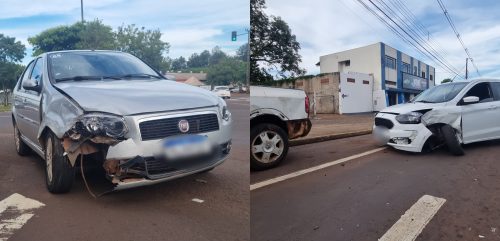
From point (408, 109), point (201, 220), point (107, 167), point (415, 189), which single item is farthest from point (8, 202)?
point (408, 109)

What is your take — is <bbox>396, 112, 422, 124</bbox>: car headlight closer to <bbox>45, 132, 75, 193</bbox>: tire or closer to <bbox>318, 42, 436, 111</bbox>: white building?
<bbox>318, 42, 436, 111</bbox>: white building

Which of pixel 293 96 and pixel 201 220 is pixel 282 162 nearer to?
pixel 201 220

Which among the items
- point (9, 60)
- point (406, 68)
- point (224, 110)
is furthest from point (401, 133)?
point (9, 60)

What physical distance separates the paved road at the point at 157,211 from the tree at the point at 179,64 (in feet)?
0.86

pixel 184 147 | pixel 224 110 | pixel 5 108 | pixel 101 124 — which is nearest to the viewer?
pixel 101 124

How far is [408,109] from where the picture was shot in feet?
9.49

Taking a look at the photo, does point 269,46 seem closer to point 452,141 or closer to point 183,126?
point 183,126

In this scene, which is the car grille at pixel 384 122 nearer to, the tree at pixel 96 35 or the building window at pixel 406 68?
the building window at pixel 406 68

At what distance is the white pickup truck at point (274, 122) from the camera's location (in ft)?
5.53

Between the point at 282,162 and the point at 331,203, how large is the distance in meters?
0.71

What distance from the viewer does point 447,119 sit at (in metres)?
3.08

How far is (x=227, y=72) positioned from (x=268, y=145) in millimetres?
1260

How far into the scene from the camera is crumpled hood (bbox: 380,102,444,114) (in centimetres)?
265

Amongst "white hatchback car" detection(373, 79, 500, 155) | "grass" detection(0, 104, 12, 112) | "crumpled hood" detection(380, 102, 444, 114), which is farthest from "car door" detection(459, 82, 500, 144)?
"grass" detection(0, 104, 12, 112)
